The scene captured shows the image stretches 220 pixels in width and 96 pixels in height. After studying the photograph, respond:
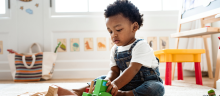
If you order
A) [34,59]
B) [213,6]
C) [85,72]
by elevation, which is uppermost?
[213,6]

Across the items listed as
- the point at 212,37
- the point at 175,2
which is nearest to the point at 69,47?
the point at 175,2

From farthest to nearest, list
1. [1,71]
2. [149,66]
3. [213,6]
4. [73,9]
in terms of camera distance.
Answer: [73,9] < [1,71] < [213,6] < [149,66]

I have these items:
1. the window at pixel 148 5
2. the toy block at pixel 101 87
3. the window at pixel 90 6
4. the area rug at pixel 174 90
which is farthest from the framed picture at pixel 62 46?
the toy block at pixel 101 87

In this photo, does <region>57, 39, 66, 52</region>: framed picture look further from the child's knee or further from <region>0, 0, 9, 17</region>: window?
the child's knee

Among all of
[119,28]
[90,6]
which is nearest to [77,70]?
[90,6]

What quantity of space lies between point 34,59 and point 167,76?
1158mm

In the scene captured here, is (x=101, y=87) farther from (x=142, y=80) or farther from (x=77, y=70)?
(x=77, y=70)

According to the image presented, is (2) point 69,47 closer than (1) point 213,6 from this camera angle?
No

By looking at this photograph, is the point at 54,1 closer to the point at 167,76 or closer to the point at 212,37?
the point at 167,76

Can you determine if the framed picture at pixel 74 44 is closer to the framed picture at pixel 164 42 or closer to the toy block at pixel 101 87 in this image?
the framed picture at pixel 164 42

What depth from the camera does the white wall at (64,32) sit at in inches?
74.7

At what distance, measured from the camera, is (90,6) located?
1.98 m

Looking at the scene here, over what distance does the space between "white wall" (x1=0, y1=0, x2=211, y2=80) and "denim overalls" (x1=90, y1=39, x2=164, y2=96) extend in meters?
1.03

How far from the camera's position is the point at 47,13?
1911mm
